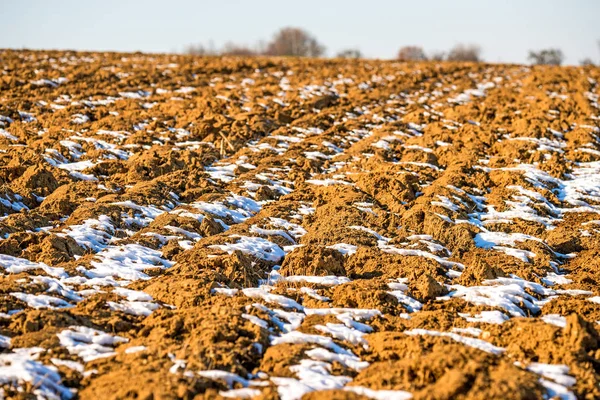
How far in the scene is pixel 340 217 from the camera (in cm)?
817

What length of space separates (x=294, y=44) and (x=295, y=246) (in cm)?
4334

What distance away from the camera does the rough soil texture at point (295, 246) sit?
4.36 m

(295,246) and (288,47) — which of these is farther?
(288,47)

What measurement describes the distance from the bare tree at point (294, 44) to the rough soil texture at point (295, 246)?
105 feet

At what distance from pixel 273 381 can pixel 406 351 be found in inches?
44.5

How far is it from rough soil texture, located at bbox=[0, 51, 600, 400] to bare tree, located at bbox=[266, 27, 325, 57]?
105 feet

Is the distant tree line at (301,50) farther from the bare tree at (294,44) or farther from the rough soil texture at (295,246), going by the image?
the rough soil texture at (295,246)

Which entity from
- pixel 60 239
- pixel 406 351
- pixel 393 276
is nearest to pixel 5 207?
pixel 60 239

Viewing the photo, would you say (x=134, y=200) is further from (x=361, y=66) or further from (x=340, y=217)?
(x=361, y=66)

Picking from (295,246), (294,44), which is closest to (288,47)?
(294,44)

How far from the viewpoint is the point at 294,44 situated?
48.5 meters

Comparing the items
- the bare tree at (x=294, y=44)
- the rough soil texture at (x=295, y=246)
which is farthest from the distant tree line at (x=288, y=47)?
the rough soil texture at (x=295, y=246)

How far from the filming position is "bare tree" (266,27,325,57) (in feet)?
153

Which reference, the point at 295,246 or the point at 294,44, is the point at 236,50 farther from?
the point at 295,246
